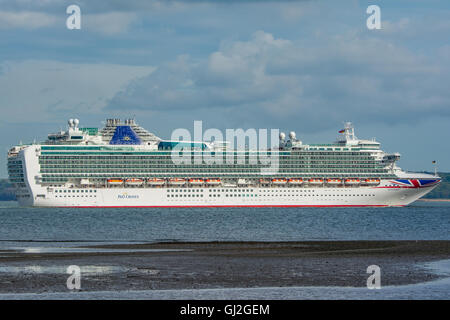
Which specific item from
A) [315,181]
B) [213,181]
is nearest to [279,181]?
[315,181]

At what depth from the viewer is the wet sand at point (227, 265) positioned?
104 ft

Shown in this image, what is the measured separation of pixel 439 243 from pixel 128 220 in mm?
37703

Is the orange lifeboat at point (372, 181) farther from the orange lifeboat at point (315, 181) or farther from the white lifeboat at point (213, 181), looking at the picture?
the white lifeboat at point (213, 181)

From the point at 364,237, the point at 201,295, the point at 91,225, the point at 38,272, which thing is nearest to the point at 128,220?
the point at 91,225

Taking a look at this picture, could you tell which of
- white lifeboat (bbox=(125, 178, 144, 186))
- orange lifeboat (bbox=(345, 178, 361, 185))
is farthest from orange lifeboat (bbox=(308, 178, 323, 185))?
white lifeboat (bbox=(125, 178, 144, 186))

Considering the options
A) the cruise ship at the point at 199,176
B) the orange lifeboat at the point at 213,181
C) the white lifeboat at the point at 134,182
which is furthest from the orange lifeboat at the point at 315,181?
the white lifeboat at the point at 134,182

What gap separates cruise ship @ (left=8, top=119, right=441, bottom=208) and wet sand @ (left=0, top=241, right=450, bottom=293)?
64.6 metres

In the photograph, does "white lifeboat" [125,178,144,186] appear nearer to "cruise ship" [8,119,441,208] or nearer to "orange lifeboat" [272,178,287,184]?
"cruise ship" [8,119,441,208]

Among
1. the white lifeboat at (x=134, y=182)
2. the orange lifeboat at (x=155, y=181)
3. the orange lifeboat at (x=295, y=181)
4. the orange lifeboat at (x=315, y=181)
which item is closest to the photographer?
the white lifeboat at (x=134, y=182)

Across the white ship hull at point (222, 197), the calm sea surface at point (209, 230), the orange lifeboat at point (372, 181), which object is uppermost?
the orange lifeboat at point (372, 181)

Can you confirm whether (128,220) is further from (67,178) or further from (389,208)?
(389,208)

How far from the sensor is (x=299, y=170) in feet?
393

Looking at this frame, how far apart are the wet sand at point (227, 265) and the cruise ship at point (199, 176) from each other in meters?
64.6

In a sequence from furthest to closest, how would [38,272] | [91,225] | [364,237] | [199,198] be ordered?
[199,198] → [91,225] → [364,237] → [38,272]
